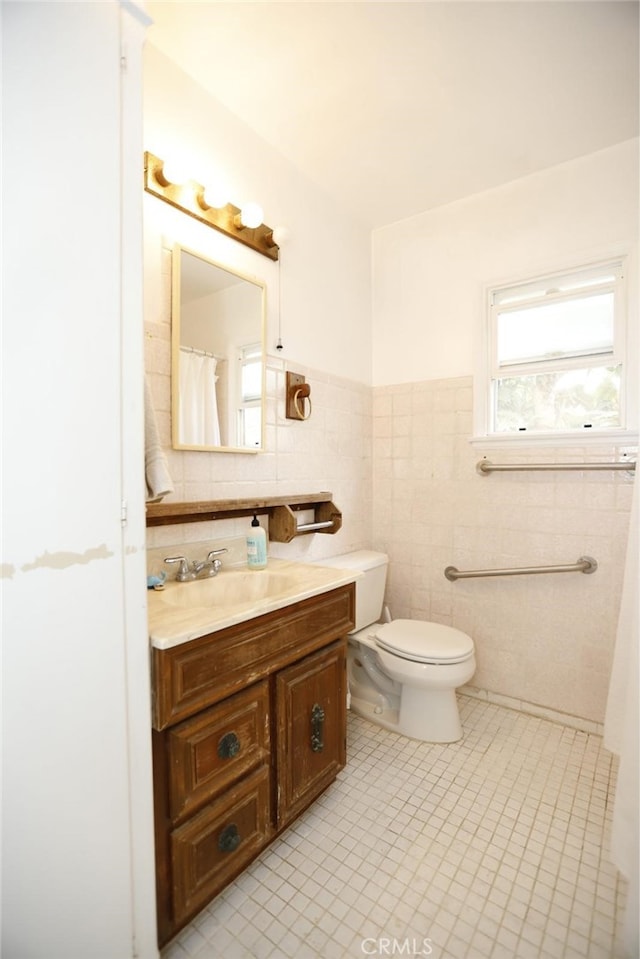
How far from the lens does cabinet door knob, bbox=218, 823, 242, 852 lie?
1.15 metres

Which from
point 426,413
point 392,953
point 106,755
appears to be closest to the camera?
point 106,755

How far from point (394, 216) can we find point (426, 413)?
1.15 meters

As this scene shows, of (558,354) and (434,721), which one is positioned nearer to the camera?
(434,721)

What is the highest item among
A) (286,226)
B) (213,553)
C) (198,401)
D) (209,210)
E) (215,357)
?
(286,226)

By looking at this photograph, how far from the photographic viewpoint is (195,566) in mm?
1547

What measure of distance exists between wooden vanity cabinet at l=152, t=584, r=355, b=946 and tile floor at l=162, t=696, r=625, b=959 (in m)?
0.11

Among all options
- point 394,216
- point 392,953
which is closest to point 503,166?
point 394,216

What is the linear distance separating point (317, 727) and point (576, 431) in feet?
5.58

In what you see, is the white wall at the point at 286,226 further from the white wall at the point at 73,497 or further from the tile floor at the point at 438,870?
the tile floor at the point at 438,870

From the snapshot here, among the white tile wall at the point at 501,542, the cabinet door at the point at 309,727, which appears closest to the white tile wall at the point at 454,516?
the white tile wall at the point at 501,542

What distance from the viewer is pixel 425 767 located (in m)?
1.77

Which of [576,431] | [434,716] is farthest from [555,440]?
[434,716]

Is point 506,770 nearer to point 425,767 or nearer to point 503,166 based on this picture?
point 425,767

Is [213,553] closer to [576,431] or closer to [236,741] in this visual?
[236,741]
